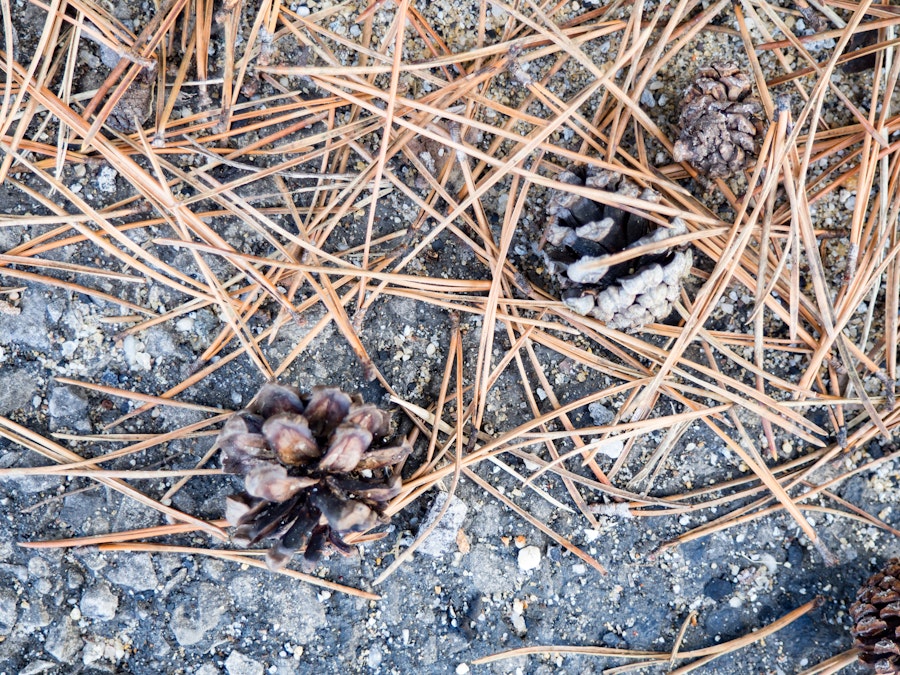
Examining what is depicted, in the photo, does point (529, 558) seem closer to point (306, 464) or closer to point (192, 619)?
point (306, 464)

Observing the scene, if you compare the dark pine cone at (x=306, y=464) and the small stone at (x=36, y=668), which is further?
the small stone at (x=36, y=668)

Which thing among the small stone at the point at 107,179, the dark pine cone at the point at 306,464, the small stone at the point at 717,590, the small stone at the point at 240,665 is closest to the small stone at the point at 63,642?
the small stone at the point at 240,665

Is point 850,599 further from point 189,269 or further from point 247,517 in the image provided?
point 189,269

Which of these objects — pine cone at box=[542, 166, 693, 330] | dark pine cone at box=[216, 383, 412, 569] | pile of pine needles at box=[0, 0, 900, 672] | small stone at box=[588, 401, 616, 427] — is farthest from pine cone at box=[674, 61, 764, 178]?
dark pine cone at box=[216, 383, 412, 569]

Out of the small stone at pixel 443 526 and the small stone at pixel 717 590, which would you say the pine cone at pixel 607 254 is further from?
the small stone at pixel 717 590

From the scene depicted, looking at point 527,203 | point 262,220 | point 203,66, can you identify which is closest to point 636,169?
point 527,203

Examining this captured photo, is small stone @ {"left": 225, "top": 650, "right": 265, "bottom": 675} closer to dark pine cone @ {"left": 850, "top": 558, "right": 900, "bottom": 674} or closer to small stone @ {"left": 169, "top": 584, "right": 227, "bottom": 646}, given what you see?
small stone @ {"left": 169, "top": 584, "right": 227, "bottom": 646}
